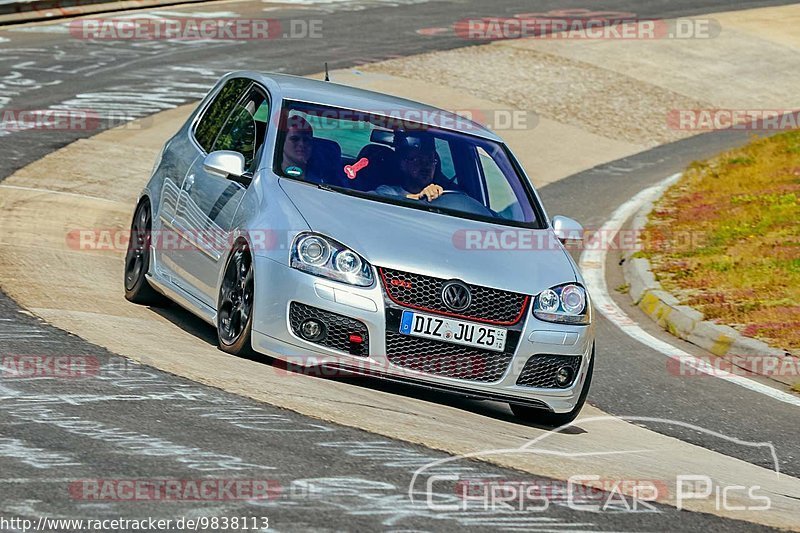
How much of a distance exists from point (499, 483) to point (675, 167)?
48.4 feet

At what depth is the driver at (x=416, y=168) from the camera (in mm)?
8341

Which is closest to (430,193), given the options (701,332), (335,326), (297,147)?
(297,147)

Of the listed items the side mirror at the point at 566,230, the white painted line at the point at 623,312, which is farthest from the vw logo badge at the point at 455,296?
the white painted line at the point at 623,312

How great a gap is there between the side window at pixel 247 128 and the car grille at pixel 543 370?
2083 mm

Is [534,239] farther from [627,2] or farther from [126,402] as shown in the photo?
[627,2]

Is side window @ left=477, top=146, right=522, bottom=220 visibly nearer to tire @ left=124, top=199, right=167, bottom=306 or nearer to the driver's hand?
the driver's hand

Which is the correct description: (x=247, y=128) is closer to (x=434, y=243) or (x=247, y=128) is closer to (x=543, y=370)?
(x=434, y=243)

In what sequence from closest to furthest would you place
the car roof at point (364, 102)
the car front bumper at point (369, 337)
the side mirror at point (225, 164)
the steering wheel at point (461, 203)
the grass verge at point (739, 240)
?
the car front bumper at point (369, 337), the side mirror at point (225, 164), the steering wheel at point (461, 203), the car roof at point (364, 102), the grass verge at point (739, 240)

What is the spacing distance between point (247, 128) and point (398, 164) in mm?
1063

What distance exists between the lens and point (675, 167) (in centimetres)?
1981

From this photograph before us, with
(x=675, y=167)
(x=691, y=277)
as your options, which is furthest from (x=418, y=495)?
(x=675, y=167)

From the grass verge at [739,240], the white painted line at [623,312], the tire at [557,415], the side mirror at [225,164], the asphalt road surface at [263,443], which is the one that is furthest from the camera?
the grass verge at [739,240]

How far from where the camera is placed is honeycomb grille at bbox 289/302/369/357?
23.9 feet

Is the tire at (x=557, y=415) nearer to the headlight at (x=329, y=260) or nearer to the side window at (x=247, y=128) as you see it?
the headlight at (x=329, y=260)
